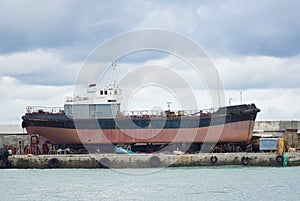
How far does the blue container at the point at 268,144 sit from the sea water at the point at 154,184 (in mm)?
3580

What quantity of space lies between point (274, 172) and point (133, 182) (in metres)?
9.03

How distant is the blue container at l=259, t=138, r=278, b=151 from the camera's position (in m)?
43.0

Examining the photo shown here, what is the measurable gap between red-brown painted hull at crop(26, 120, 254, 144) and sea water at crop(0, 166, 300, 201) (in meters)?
5.40

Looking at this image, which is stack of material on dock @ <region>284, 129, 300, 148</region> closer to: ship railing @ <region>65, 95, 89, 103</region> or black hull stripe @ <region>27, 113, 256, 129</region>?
black hull stripe @ <region>27, 113, 256, 129</region>

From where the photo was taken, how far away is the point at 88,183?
3338cm

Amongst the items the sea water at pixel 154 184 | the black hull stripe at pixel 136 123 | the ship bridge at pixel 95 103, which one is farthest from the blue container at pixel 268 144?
the ship bridge at pixel 95 103

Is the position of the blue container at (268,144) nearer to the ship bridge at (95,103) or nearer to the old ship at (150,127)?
the old ship at (150,127)

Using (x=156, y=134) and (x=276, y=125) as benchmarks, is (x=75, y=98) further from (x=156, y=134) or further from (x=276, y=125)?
(x=276, y=125)

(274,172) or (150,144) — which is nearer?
(274,172)

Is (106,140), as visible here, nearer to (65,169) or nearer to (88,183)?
(65,169)

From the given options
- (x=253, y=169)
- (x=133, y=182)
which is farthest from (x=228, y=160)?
(x=133, y=182)

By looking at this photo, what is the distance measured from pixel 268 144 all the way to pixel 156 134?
320 inches

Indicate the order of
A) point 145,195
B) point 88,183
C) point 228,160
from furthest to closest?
point 228,160 < point 88,183 < point 145,195

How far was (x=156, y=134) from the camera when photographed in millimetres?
45781
